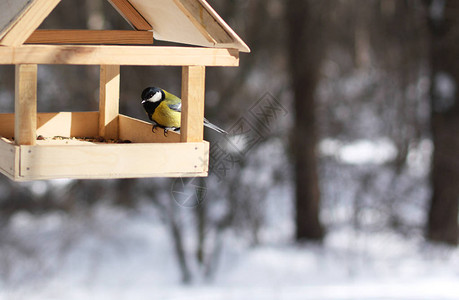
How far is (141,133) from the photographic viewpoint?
341 cm

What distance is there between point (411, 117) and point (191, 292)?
3787 millimetres

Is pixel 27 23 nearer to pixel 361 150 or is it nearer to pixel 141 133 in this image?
pixel 141 133

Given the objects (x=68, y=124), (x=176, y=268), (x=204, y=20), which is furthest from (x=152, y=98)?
(x=176, y=268)

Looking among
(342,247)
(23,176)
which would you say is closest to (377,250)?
(342,247)

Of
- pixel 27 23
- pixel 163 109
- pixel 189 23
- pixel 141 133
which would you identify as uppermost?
pixel 189 23

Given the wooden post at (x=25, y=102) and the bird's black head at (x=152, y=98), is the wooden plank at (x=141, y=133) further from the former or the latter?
the wooden post at (x=25, y=102)

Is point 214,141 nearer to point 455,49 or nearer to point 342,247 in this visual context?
point 342,247

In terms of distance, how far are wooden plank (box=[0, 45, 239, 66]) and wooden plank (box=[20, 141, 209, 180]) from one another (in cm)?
35

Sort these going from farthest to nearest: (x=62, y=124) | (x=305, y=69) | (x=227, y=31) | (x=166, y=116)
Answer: (x=305, y=69) < (x=62, y=124) < (x=166, y=116) < (x=227, y=31)

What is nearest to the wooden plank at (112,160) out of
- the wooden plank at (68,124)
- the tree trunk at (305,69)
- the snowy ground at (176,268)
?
the wooden plank at (68,124)

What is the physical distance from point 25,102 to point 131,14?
120 centimetres

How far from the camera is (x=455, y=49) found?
329 inches

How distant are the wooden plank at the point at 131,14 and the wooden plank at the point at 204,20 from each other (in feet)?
2.79

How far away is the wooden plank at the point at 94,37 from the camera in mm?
3551
